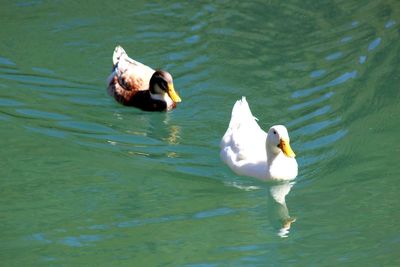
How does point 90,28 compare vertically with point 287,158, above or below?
above

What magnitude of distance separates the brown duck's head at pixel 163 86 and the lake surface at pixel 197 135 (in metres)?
0.27

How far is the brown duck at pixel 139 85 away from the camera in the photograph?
10.8 meters

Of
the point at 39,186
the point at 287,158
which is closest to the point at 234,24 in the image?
the point at 287,158

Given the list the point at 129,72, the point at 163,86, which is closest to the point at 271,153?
the point at 163,86

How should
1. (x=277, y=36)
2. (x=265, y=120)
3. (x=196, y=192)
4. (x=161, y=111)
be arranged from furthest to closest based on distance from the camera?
(x=277, y=36), (x=161, y=111), (x=265, y=120), (x=196, y=192)

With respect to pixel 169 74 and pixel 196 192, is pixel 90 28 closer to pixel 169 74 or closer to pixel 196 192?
pixel 169 74

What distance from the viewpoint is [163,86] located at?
10703 mm

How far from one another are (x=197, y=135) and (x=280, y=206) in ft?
6.28

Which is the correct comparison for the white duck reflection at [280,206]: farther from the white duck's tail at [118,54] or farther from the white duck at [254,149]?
the white duck's tail at [118,54]

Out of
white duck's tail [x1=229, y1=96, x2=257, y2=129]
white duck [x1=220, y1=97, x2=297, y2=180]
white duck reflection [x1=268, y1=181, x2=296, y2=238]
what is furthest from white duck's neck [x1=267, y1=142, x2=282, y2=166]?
white duck's tail [x1=229, y1=96, x2=257, y2=129]

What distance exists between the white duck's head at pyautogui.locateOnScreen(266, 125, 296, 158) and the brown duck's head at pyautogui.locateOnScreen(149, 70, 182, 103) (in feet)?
6.44

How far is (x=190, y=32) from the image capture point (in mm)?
12516

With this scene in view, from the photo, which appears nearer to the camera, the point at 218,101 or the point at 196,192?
the point at 196,192

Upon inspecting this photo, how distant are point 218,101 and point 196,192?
2442mm
